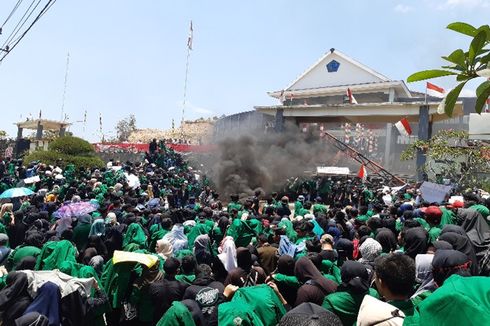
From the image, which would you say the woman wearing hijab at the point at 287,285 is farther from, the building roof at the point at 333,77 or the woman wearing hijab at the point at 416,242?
the building roof at the point at 333,77

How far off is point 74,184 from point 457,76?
12.8 metres

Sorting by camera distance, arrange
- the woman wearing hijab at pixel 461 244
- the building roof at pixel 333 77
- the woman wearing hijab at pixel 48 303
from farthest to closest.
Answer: the building roof at pixel 333 77, the woman wearing hijab at pixel 461 244, the woman wearing hijab at pixel 48 303

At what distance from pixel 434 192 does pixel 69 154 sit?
18.5 metres

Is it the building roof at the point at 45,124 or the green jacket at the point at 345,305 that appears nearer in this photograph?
the green jacket at the point at 345,305

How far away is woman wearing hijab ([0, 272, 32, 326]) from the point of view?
4047 millimetres

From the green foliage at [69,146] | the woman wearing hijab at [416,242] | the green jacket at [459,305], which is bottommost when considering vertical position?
the woman wearing hijab at [416,242]

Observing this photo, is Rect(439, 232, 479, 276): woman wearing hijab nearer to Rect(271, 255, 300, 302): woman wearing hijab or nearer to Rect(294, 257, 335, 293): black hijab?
Rect(294, 257, 335, 293): black hijab

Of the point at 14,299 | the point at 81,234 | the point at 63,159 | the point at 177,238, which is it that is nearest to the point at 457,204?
the point at 177,238

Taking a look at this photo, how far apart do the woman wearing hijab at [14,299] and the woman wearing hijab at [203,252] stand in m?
2.52

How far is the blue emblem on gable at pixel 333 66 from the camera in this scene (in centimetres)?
3922

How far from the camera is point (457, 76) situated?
1843mm

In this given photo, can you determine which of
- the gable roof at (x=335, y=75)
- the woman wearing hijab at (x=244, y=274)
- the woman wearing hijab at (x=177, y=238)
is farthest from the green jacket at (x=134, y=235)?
the gable roof at (x=335, y=75)

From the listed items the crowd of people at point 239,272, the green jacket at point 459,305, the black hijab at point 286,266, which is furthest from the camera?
the black hijab at point 286,266

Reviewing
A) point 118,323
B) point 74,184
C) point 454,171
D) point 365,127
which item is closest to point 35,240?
point 118,323
